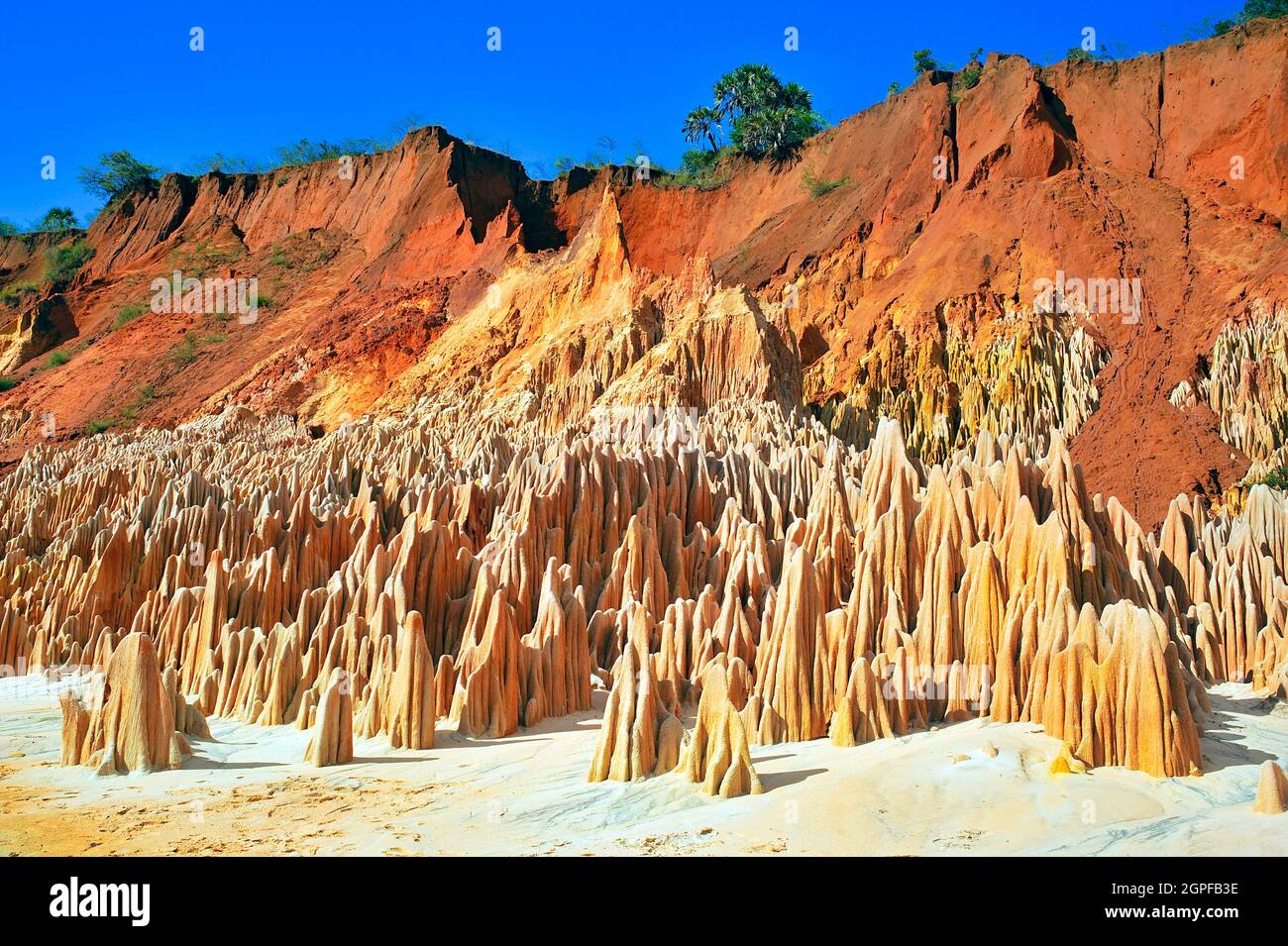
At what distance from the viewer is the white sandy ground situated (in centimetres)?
643

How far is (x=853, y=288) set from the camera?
117 feet

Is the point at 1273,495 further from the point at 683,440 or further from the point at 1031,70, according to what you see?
the point at 1031,70

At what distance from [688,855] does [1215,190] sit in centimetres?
3136

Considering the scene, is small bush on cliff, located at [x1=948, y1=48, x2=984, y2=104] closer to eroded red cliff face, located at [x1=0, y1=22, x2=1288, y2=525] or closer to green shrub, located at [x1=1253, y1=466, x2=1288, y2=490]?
eroded red cliff face, located at [x1=0, y1=22, x2=1288, y2=525]

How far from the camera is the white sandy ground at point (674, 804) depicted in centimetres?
643

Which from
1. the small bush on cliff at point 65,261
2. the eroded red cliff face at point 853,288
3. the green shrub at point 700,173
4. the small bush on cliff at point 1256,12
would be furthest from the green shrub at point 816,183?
the small bush on cliff at point 65,261

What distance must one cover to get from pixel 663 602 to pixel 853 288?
23.9 meters

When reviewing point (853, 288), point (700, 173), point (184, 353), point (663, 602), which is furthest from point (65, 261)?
point (663, 602)

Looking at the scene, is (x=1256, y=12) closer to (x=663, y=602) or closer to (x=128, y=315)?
(x=663, y=602)

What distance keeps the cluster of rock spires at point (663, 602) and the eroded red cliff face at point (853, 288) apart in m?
8.10

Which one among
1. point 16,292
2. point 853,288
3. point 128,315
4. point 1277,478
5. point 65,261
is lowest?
point 1277,478

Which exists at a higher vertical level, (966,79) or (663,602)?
(966,79)

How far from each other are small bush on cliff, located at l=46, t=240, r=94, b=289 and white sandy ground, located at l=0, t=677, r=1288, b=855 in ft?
161
